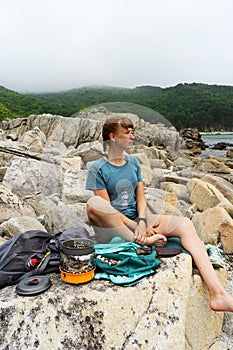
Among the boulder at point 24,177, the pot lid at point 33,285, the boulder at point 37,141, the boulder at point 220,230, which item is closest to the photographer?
the pot lid at point 33,285

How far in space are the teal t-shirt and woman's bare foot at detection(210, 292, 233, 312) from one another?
3.51 ft

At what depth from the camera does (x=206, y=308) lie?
9.31ft

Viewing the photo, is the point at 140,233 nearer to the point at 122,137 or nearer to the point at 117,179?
the point at 117,179

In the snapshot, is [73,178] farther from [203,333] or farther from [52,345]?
[203,333]

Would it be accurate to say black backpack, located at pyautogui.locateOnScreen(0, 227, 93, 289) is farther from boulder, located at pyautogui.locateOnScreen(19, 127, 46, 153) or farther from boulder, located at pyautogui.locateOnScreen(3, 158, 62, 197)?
boulder, located at pyautogui.locateOnScreen(3, 158, 62, 197)

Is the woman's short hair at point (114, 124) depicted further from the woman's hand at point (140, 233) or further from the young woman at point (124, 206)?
the woman's hand at point (140, 233)

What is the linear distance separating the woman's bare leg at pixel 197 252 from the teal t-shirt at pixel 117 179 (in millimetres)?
380

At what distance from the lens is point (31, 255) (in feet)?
8.92

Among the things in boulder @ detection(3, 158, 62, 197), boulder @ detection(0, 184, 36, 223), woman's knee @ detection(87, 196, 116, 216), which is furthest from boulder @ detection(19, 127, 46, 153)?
woman's knee @ detection(87, 196, 116, 216)

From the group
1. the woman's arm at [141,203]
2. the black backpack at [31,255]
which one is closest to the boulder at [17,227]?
the black backpack at [31,255]

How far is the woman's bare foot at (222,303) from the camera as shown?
261 centimetres

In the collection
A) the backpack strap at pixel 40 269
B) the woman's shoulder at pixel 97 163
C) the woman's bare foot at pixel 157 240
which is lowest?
the backpack strap at pixel 40 269

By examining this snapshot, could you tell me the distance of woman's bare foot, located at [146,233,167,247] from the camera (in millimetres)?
2853

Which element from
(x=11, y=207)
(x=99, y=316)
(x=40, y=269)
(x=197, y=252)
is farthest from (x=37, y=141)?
(x=99, y=316)
